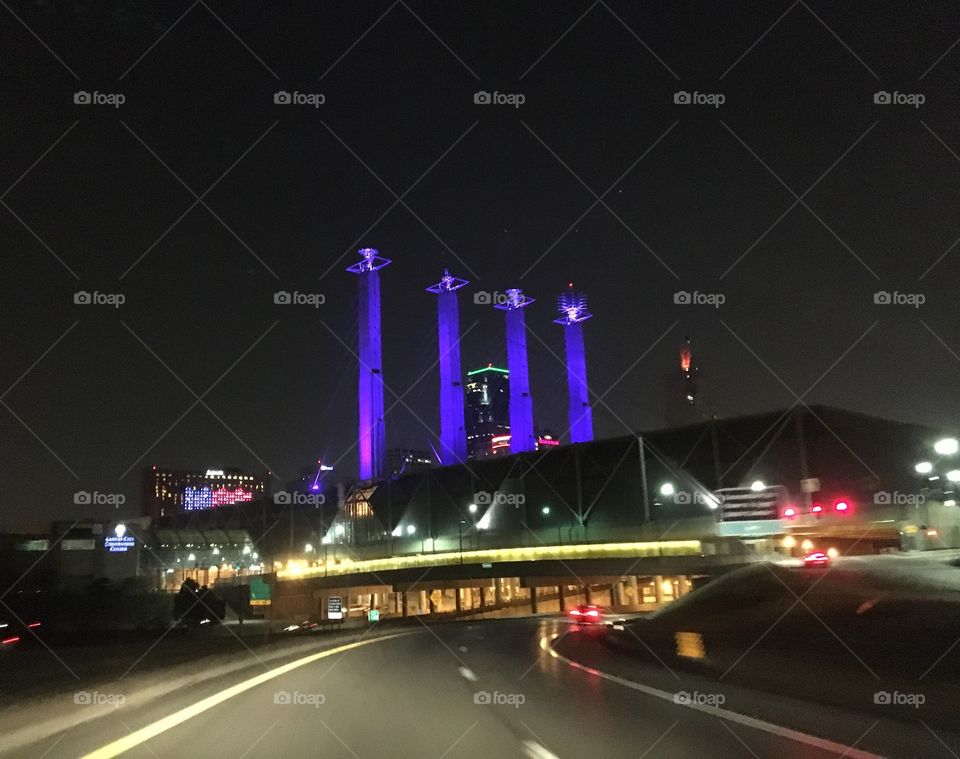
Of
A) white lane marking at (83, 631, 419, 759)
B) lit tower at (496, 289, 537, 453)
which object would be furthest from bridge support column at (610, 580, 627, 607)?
white lane marking at (83, 631, 419, 759)

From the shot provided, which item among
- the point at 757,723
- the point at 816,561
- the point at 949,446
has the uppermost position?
the point at 949,446

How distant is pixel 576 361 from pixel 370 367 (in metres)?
34.4

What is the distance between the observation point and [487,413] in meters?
181

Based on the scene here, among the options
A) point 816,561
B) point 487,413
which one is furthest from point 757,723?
point 487,413

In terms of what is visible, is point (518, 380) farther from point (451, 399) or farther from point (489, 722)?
point (489, 722)

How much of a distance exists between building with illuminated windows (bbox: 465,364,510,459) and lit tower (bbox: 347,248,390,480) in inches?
1933

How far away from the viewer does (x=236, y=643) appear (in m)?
24.9

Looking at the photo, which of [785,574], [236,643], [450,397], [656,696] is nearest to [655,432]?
[450,397]

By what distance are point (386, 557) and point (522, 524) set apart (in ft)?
57.9

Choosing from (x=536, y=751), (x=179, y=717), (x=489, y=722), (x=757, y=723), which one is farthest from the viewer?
(x=179, y=717)

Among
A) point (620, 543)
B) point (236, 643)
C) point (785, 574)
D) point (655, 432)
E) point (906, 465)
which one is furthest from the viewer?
point (655, 432)

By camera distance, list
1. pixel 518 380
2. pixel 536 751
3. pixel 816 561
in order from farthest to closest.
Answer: pixel 518 380 < pixel 816 561 < pixel 536 751

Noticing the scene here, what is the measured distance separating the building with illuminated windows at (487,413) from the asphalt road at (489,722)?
142 metres

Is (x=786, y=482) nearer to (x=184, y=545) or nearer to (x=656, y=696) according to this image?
(x=656, y=696)
